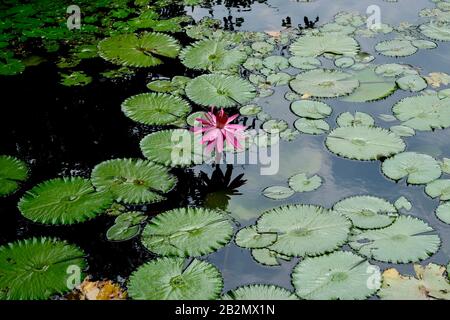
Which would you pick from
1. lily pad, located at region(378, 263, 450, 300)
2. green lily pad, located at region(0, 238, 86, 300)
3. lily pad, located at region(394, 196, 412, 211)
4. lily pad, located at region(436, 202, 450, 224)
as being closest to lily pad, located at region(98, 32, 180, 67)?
green lily pad, located at region(0, 238, 86, 300)

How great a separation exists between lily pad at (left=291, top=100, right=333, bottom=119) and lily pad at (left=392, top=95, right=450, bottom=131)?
41cm

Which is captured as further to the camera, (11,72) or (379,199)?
(11,72)

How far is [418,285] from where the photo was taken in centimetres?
224

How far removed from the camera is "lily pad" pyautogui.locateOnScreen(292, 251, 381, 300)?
87.0 inches

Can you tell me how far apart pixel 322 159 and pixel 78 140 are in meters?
1.42

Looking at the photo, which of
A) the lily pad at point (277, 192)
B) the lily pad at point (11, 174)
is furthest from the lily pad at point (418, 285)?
the lily pad at point (11, 174)

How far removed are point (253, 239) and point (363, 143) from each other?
0.93 m

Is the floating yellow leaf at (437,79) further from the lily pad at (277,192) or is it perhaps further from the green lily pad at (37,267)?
the green lily pad at (37,267)

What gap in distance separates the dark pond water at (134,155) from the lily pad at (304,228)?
0.26 ft

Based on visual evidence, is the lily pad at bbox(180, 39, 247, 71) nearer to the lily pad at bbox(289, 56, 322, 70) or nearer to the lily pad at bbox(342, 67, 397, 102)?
the lily pad at bbox(289, 56, 322, 70)

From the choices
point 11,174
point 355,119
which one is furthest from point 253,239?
point 11,174

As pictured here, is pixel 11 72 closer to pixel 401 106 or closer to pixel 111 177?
pixel 111 177

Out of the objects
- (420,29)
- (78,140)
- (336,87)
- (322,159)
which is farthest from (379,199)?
(420,29)

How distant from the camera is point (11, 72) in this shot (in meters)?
3.70
